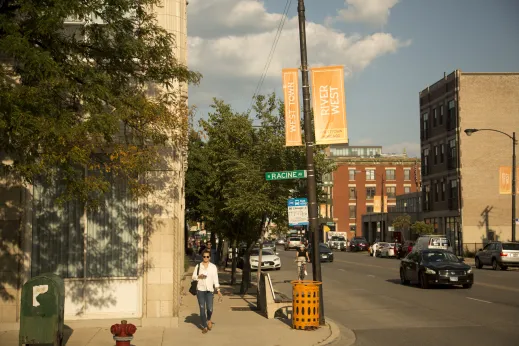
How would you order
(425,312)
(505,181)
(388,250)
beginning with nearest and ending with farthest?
(425,312) < (505,181) < (388,250)

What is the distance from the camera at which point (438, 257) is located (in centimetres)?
2680

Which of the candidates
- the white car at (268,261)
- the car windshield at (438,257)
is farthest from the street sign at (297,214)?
the white car at (268,261)

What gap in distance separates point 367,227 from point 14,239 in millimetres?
88535

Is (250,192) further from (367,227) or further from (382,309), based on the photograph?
(367,227)

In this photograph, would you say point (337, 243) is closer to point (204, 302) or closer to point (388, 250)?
point (388, 250)

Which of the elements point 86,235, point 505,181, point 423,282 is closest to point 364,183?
point 505,181

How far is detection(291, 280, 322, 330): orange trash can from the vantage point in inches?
564

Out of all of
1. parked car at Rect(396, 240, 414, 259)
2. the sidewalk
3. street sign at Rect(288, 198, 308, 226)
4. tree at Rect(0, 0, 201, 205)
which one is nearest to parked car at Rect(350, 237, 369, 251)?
parked car at Rect(396, 240, 414, 259)

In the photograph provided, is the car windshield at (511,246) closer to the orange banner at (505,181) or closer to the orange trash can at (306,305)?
the orange banner at (505,181)

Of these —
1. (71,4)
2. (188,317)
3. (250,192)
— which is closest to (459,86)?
(250,192)

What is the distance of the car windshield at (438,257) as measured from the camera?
87.2 feet

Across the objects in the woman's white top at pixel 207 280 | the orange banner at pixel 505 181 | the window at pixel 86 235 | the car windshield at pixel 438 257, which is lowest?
the car windshield at pixel 438 257

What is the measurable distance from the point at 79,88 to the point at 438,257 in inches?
746

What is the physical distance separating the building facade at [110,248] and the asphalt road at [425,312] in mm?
4539
